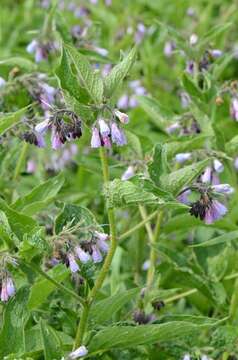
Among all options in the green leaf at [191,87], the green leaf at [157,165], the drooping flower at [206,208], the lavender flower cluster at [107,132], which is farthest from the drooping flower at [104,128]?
the green leaf at [191,87]

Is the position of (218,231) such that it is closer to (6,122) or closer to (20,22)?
(6,122)

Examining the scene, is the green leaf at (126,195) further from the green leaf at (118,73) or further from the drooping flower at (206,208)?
the drooping flower at (206,208)

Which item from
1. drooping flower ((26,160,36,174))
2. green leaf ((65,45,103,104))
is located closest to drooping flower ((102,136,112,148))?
green leaf ((65,45,103,104))

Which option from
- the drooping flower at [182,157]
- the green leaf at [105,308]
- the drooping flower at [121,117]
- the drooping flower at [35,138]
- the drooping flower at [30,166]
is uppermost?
the drooping flower at [121,117]

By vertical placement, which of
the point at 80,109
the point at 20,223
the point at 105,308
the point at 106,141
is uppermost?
the point at 80,109

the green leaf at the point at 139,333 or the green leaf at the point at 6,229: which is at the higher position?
the green leaf at the point at 6,229

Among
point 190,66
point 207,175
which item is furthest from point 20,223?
point 190,66

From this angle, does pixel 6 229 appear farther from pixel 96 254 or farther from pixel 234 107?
pixel 234 107
